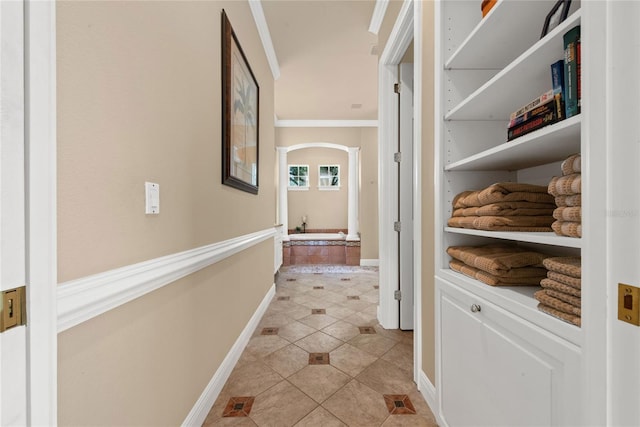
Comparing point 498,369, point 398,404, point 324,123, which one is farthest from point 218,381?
point 324,123

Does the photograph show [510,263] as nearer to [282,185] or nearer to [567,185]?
[567,185]

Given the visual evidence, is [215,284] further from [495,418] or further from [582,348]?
[582,348]

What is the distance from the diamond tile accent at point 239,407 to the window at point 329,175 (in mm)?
5573

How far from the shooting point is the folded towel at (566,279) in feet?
2.10

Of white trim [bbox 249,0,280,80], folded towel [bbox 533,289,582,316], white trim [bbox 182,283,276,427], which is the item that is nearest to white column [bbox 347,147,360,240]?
white trim [bbox 249,0,280,80]

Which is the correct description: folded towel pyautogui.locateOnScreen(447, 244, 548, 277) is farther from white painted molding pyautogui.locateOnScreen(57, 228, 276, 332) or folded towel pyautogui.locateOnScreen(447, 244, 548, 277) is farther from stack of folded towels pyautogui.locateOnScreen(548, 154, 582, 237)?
white painted molding pyautogui.locateOnScreen(57, 228, 276, 332)

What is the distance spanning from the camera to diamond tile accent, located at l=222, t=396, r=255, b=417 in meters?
1.39

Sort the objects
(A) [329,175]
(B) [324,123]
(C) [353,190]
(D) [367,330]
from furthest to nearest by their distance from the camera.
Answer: (A) [329,175] → (C) [353,190] → (B) [324,123] → (D) [367,330]

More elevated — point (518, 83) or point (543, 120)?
point (518, 83)

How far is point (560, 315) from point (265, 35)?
123 inches

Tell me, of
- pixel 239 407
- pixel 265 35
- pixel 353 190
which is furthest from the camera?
pixel 353 190

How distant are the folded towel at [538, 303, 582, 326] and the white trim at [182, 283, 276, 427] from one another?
1440 mm

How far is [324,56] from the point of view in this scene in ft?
10.4

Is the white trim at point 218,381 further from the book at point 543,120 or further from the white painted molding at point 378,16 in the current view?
the white painted molding at point 378,16
